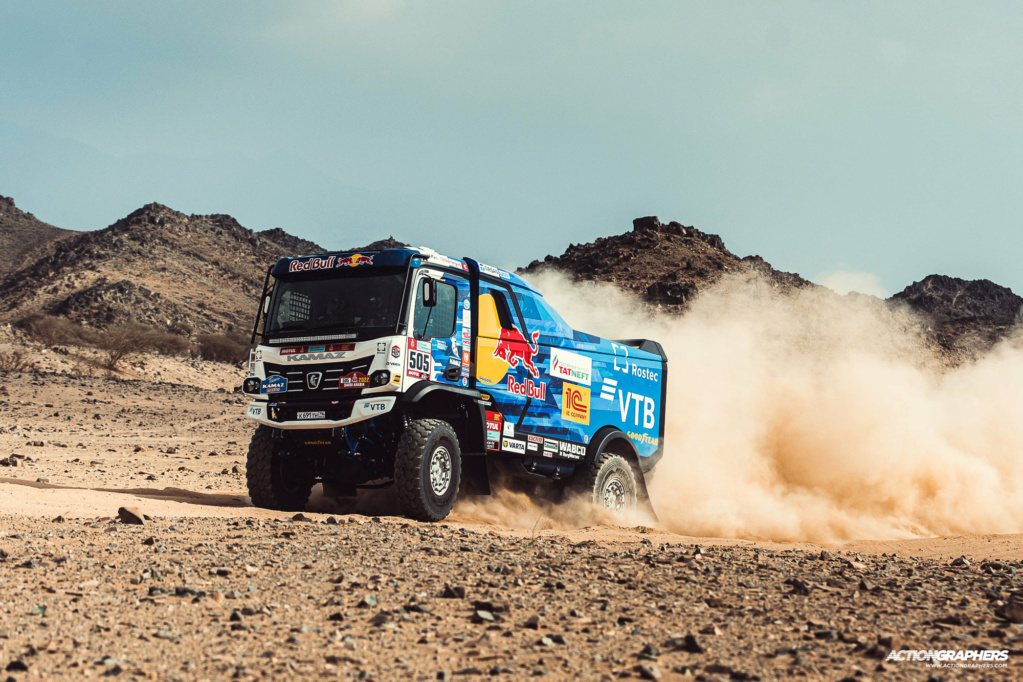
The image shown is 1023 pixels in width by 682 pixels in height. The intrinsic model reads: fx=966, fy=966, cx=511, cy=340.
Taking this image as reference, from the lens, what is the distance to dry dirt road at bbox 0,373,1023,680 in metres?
5.05

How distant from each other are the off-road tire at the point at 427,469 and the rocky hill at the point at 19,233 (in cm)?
9353

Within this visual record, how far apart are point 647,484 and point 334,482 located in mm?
5530

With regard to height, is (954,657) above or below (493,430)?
below

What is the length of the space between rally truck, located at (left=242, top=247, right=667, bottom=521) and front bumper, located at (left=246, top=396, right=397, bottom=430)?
0.01 metres

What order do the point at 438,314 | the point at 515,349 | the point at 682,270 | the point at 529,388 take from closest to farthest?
the point at 438,314 → the point at 515,349 → the point at 529,388 → the point at 682,270

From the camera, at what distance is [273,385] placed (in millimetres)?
10891

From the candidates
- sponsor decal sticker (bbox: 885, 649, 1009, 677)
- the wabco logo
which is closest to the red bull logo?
the wabco logo

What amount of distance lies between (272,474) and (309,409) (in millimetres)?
1269

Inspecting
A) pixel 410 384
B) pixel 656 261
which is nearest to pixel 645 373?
pixel 410 384

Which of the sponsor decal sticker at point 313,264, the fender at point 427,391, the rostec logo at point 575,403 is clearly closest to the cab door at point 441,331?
the fender at point 427,391

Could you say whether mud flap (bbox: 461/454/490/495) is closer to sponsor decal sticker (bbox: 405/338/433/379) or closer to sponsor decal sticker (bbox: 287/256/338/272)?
sponsor decal sticker (bbox: 405/338/433/379)

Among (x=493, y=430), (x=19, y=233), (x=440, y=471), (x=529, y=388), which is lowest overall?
(x=440, y=471)

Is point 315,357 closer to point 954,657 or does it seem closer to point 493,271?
point 493,271
